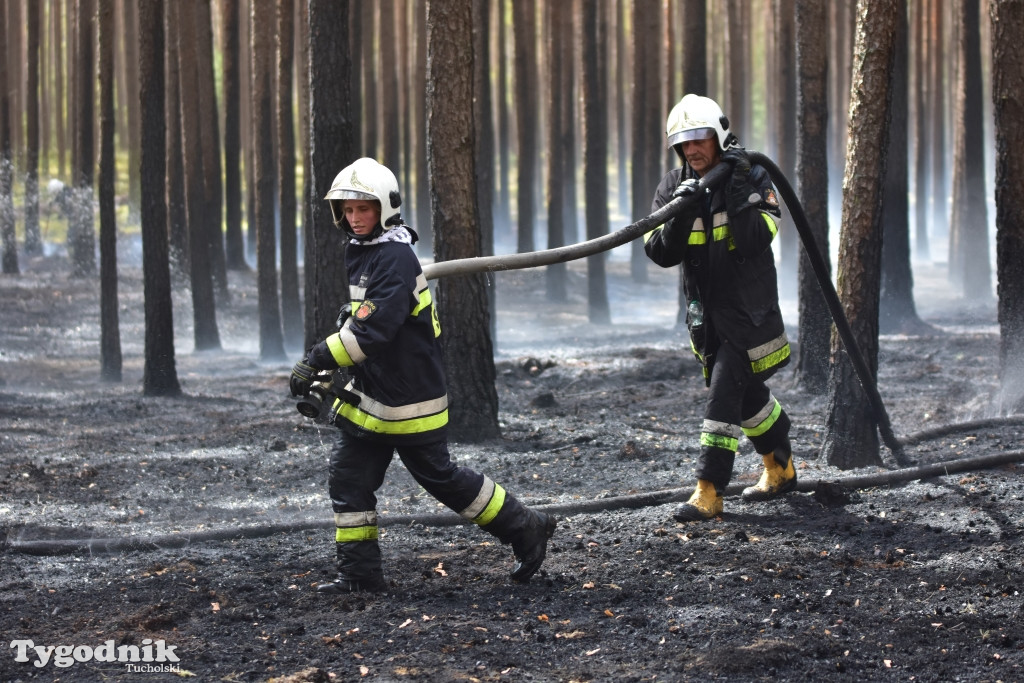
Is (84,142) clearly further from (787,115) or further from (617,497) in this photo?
(617,497)

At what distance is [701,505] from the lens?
19.4 ft

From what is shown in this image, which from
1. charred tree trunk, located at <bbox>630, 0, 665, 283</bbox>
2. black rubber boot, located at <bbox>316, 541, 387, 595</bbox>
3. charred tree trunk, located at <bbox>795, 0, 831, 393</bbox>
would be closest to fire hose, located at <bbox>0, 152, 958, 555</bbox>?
black rubber boot, located at <bbox>316, 541, 387, 595</bbox>

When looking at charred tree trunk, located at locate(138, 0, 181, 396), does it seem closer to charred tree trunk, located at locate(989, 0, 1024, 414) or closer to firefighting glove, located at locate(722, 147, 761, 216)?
firefighting glove, located at locate(722, 147, 761, 216)

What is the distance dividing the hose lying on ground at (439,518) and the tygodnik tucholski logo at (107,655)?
154cm

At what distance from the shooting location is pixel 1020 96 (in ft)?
27.9

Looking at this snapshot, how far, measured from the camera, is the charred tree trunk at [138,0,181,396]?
12117 millimetres

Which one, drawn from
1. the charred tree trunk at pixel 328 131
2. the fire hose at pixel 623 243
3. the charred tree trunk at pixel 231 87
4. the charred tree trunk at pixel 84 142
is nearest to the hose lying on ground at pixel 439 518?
the fire hose at pixel 623 243

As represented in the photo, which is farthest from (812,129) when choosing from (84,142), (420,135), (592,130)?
(420,135)

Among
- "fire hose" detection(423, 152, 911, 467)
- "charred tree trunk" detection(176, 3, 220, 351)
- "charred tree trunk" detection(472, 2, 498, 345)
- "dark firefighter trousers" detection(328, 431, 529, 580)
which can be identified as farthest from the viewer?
"charred tree trunk" detection(176, 3, 220, 351)

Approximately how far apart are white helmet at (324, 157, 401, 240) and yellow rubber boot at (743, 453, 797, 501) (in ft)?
8.47

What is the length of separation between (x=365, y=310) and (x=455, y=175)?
13.7ft

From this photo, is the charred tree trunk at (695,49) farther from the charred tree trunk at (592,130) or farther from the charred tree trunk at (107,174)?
the charred tree trunk at (107,174)

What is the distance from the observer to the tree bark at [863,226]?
22.6ft

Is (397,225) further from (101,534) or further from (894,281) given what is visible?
(894,281)
